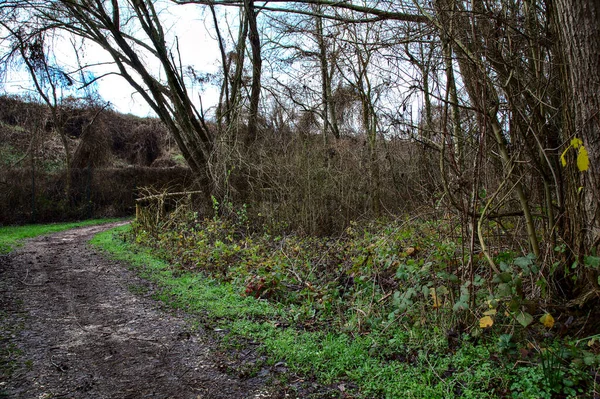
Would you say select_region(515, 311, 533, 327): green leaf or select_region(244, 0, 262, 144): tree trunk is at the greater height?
select_region(244, 0, 262, 144): tree trunk

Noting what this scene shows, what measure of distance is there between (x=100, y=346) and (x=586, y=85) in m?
4.95

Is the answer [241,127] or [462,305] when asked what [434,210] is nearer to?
[462,305]

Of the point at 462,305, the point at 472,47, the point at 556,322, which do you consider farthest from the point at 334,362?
the point at 472,47

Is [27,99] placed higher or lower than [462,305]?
higher

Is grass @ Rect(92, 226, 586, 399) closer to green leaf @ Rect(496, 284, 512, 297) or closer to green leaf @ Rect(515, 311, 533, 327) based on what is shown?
green leaf @ Rect(515, 311, 533, 327)

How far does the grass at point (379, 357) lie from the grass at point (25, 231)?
7575mm

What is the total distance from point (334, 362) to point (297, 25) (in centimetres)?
886

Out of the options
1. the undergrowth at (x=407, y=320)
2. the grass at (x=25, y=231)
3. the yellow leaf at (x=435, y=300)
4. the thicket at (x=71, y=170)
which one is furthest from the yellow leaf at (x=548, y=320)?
the thicket at (x=71, y=170)

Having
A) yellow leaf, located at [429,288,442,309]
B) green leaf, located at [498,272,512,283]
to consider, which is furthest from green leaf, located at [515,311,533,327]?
yellow leaf, located at [429,288,442,309]

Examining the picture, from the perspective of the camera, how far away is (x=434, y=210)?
4492 millimetres

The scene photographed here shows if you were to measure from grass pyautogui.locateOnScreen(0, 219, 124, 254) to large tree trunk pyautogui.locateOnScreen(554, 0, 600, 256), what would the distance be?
35.2 ft

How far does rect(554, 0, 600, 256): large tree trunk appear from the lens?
10.7 feet

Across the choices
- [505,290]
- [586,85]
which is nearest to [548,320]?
[505,290]

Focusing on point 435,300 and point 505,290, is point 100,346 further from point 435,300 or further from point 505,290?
point 505,290
